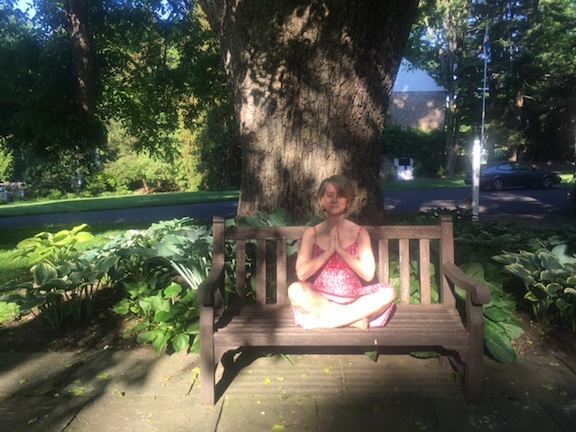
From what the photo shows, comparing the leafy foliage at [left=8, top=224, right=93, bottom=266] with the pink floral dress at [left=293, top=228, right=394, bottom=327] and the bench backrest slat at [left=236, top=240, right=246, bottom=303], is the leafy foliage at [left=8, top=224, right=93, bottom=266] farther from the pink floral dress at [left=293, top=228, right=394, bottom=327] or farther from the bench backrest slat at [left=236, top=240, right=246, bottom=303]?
the pink floral dress at [left=293, top=228, right=394, bottom=327]

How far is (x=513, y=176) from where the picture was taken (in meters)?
23.5

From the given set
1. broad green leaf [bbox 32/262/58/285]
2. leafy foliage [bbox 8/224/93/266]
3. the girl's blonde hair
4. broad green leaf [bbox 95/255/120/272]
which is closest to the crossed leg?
the girl's blonde hair

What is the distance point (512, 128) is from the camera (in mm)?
38844

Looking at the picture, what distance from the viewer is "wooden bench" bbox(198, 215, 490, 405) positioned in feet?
9.54

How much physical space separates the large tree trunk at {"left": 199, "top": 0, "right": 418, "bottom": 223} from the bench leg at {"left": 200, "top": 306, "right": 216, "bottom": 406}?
2193mm

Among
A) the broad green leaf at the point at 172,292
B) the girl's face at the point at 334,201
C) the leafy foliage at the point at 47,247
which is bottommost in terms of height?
the broad green leaf at the point at 172,292

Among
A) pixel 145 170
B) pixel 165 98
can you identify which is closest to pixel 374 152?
pixel 165 98

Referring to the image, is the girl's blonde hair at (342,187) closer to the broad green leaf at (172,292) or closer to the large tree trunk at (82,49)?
the broad green leaf at (172,292)

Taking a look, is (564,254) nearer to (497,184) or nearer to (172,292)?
(172,292)

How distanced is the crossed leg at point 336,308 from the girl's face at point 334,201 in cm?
55

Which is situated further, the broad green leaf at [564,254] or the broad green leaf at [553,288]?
the broad green leaf at [564,254]

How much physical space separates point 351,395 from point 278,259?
1068 millimetres

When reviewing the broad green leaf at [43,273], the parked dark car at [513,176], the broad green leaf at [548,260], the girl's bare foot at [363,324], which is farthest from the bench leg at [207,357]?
the parked dark car at [513,176]

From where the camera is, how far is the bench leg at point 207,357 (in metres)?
2.90
